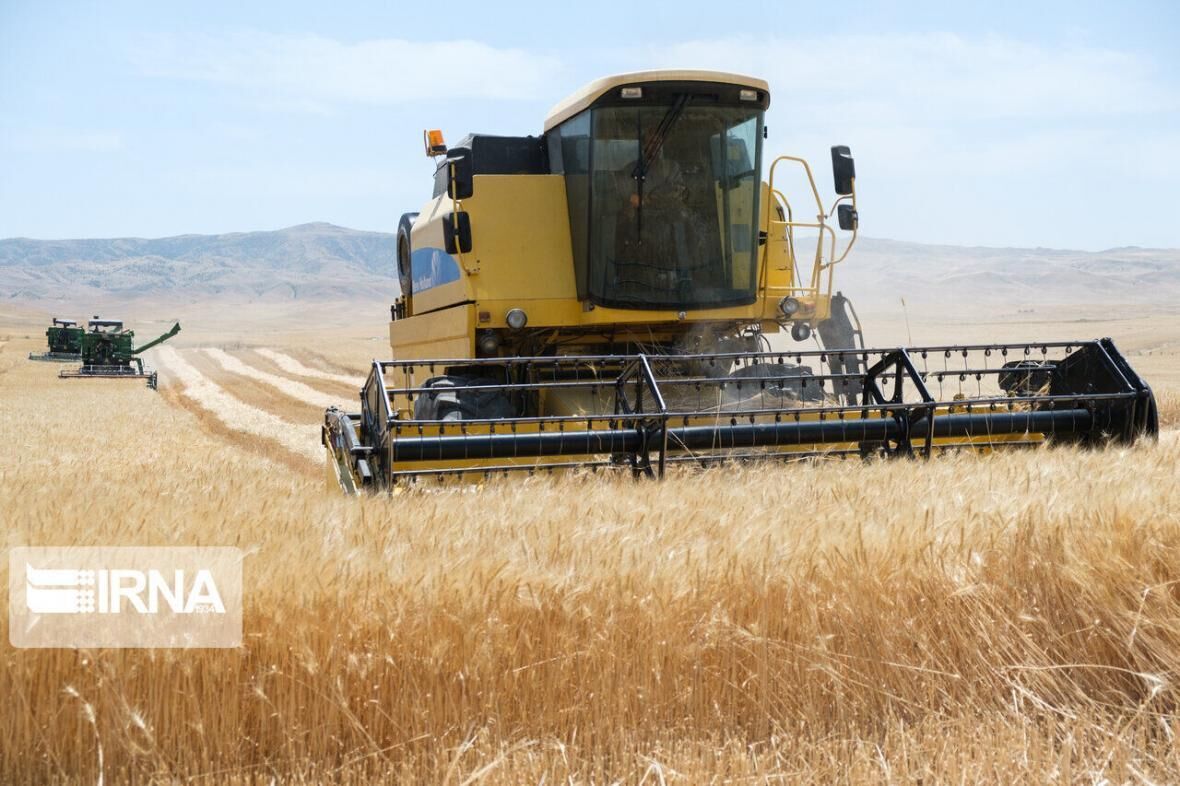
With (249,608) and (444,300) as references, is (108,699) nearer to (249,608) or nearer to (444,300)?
(249,608)

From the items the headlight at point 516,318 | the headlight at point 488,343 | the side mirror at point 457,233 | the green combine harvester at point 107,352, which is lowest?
the green combine harvester at point 107,352

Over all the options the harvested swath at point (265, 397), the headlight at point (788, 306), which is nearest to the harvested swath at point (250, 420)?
the harvested swath at point (265, 397)

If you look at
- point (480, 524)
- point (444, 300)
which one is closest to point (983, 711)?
point (480, 524)

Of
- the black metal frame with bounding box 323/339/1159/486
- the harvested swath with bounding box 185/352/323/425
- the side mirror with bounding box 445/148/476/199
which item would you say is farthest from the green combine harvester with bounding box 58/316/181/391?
the black metal frame with bounding box 323/339/1159/486

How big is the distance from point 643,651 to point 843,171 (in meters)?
5.22

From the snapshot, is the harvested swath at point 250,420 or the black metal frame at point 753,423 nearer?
the black metal frame at point 753,423

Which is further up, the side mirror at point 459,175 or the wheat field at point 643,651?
the side mirror at point 459,175

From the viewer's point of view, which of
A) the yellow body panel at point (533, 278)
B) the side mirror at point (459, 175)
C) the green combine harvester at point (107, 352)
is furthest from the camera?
the green combine harvester at point (107, 352)

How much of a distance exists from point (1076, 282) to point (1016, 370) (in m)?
178

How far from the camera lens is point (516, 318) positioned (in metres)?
6.94

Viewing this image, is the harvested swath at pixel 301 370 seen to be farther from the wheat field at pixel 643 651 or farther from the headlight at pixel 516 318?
the wheat field at pixel 643 651

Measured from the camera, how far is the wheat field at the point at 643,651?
254 centimetres

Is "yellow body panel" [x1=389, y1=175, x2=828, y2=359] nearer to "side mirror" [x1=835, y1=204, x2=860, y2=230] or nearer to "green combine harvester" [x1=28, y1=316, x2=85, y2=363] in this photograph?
"side mirror" [x1=835, y1=204, x2=860, y2=230]

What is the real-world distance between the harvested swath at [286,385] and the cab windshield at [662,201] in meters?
12.7
